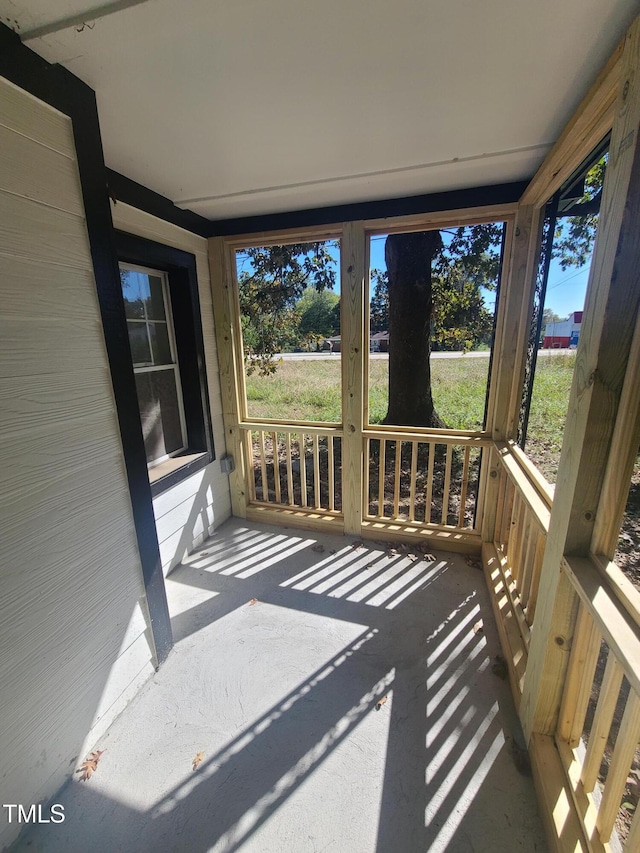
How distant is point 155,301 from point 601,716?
292cm

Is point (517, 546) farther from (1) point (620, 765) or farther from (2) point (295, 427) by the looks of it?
(2) point (295, 427)

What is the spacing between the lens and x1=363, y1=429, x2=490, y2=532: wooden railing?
2.48 metres

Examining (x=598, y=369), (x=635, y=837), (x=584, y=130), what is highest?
(x=584, y=130)

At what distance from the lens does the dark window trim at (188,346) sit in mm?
2148

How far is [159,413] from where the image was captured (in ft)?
7.89

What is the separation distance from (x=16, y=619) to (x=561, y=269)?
2.48 metres

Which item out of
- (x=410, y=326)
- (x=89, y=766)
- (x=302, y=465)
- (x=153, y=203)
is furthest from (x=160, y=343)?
(x=89, y=766)

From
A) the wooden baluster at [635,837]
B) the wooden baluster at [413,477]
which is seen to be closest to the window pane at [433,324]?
the wooden baluster at [413,477]

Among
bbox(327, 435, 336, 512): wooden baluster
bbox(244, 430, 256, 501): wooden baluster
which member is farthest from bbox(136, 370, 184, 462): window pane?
bbox(327, 435, 336, 512): wooden baluster

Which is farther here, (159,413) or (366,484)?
(366,484)

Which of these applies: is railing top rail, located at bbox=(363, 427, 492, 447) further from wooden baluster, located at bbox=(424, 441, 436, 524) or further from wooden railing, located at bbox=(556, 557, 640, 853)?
wooden railing, located at bbox=(556, 557, 640, 853)

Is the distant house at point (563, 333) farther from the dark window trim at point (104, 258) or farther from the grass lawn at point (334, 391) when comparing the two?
the dark window trim at point (104, 258)

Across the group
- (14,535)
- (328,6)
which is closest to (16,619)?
(14,535)

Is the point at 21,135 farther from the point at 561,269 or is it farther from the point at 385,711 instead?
the point at 385,711
